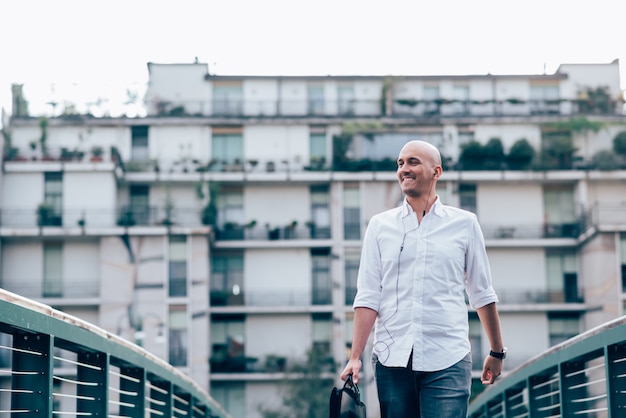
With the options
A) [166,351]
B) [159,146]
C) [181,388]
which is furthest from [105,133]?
[181,388]

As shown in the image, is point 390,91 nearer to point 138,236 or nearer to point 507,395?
point 138,236

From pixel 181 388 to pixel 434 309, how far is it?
6.05 metres

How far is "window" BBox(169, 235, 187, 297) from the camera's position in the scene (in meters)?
51.5

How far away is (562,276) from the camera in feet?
180

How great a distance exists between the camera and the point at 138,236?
51469mm

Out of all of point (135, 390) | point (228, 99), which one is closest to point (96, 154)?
point (228, 99)

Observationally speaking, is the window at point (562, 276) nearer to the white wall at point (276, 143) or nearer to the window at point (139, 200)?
the white wall at point (276, 143)

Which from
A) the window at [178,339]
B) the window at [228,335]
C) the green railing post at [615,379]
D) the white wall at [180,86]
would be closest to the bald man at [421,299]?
the green railing post at [615,379]

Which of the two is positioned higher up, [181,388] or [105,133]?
[105,133]

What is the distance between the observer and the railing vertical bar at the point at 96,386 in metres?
7.20

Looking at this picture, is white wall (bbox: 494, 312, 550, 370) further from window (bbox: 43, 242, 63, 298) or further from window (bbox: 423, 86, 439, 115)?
window (bbox: 43, 242, 63, 298)

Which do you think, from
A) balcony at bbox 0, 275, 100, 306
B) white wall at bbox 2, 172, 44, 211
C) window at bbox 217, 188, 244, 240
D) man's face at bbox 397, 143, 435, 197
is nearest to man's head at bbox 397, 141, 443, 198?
man's face at bbox 397, 143, 435, 197

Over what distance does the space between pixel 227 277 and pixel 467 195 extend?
11.9 m

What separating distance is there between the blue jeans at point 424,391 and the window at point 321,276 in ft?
159
